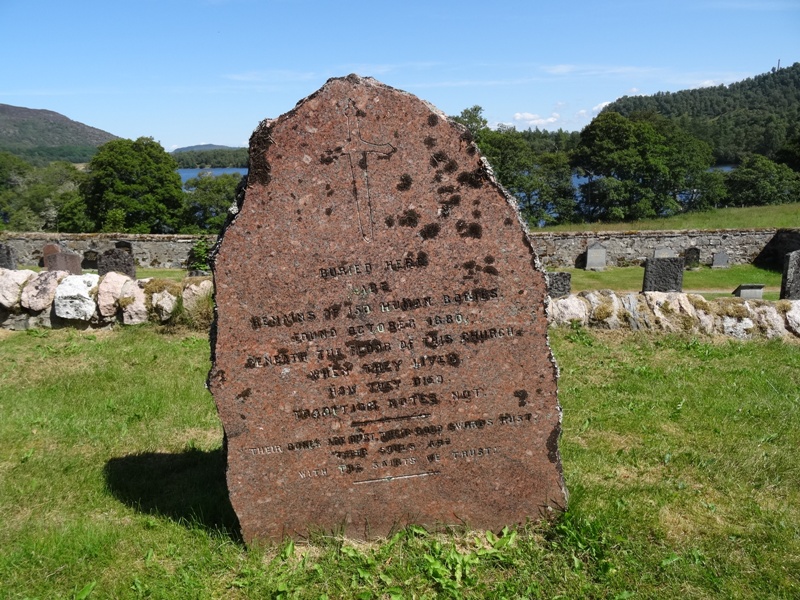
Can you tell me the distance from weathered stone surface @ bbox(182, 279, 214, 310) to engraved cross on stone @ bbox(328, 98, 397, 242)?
6.28 metres

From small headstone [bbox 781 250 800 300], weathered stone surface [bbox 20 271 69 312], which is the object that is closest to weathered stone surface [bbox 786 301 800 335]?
small headstone [bbox 781 250 800 300]

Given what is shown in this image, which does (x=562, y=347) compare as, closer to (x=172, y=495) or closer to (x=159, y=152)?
(x=172, y=495)

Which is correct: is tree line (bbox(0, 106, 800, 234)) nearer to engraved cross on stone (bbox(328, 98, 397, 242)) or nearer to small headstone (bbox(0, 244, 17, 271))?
small headstone (bbox(0, 244, 17, 271))

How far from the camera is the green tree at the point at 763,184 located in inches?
1864

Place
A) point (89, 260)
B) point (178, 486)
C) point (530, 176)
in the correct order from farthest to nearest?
point (530, 176)
point (89, 260)
point (178, 486)

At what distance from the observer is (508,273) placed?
361 cm

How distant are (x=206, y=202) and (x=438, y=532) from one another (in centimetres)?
4399

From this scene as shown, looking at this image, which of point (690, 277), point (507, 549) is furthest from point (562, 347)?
point (690, 277)

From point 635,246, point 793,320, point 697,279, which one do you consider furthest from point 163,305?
point 635,246

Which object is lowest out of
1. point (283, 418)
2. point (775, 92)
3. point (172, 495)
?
point (172, 495)

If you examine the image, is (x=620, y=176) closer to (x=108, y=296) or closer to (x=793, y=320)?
(x=793, y=320)

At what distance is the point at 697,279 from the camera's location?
19.5 metres

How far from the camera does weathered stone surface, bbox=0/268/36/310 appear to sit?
9102 mm

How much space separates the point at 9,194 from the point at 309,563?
6634 centimetres
